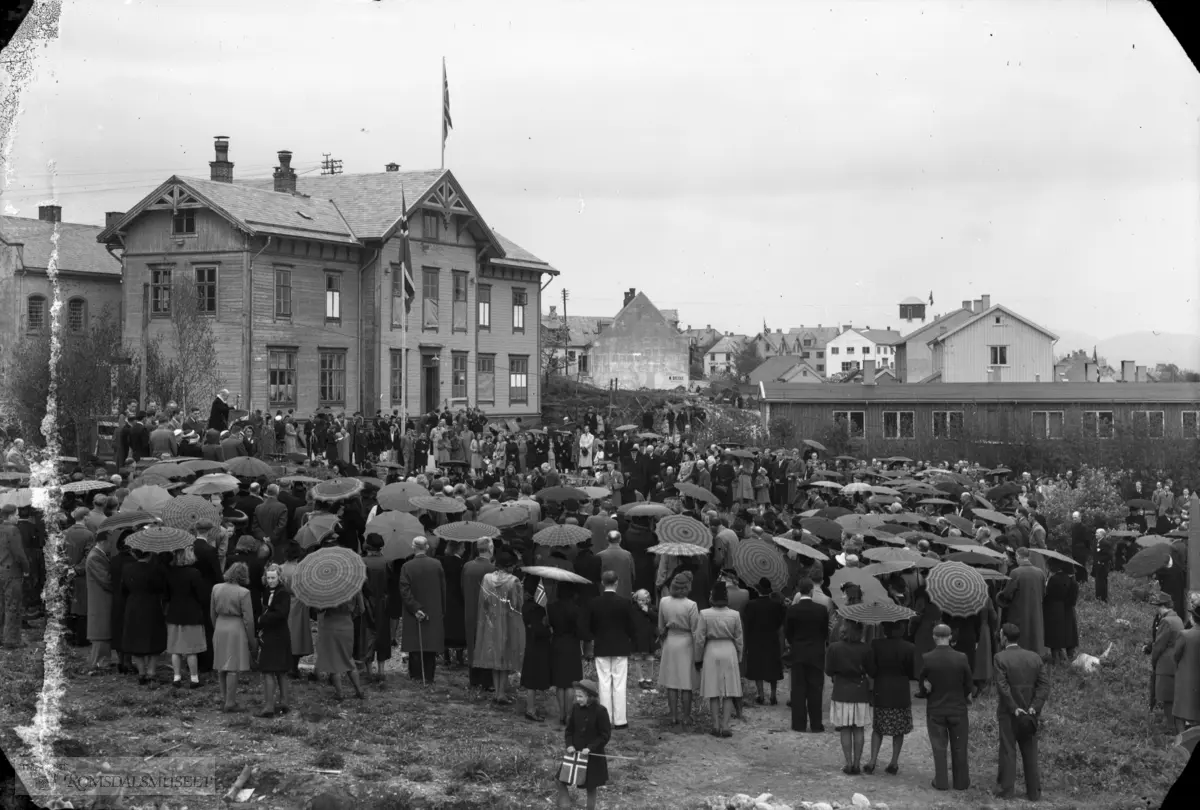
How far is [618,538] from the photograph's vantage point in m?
15.3

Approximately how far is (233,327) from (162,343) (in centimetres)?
246

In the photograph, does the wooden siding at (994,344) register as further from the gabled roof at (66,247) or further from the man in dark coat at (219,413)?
the man in dark coat at (219,413)

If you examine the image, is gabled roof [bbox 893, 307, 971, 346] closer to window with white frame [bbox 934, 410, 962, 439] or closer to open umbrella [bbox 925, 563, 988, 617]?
window with white frame [bbox 934, 410, 962, 439]

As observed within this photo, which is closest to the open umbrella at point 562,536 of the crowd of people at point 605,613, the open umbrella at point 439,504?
the crowd of people at point 605,613

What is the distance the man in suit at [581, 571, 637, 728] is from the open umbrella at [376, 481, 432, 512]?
4211mm

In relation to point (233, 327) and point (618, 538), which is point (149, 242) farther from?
point (618, 538)

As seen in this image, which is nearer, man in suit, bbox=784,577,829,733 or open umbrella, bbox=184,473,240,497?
man in suit, bbox=784,577,829,733

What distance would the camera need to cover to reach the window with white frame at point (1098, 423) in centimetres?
4502

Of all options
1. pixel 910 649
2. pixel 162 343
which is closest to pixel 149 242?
pixel 162 343

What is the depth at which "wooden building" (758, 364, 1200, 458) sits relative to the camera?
151 feet

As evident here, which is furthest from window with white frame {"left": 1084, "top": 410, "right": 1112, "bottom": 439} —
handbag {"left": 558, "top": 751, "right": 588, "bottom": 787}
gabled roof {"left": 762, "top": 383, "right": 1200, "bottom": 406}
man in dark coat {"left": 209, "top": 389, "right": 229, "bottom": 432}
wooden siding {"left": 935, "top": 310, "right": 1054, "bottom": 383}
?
handbag {"left": 558, "top": 751, "right": 588, "bottom": 787}

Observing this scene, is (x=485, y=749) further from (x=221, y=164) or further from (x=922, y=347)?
(x=922, y=347)

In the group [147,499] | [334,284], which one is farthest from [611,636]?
[334,284]

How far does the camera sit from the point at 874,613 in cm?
1227
